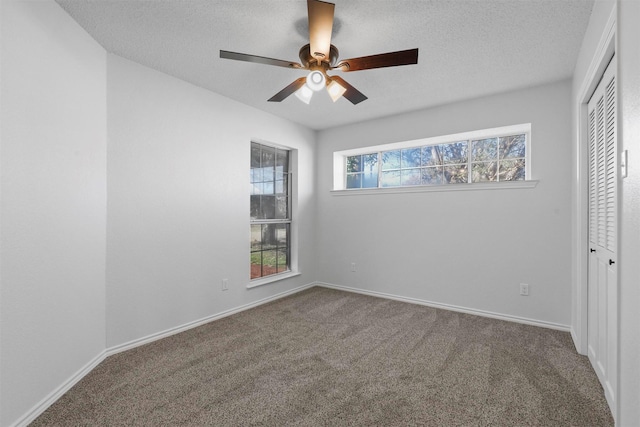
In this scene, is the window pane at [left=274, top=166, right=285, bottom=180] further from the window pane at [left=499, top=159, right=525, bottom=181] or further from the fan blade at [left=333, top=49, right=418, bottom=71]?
the window pane at [left=499, top=159, right=525, bottom=181]

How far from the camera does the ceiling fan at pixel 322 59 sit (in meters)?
1.69

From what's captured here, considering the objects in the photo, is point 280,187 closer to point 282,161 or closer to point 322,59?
point 282,161

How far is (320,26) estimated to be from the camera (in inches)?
68.7

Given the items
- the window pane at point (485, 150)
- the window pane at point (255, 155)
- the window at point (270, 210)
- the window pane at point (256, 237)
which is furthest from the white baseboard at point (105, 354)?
the window pane at point (485, 150)

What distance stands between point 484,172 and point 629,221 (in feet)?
8.29

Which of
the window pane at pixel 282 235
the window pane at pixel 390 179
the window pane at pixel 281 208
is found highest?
the window pane at pixel 390 179

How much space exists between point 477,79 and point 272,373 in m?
3.18

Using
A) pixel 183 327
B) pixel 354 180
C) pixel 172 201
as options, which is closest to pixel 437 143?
pixel 354 180

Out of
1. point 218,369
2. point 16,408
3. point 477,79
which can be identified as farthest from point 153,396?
point 477,79

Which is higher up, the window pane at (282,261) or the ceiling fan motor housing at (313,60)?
the ceiling fan motor housing at (313,60)

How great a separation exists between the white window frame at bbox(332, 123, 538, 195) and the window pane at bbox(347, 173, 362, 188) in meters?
0.07

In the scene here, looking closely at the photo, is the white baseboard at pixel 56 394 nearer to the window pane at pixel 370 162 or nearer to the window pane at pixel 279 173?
the window pane at pixel 279 173

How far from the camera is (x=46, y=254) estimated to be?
1.82m

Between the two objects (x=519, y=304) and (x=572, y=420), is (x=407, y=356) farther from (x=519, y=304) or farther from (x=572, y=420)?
(x=519, y=304)
